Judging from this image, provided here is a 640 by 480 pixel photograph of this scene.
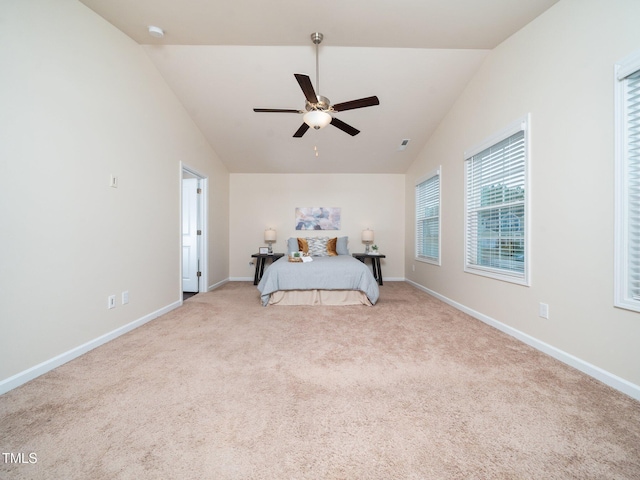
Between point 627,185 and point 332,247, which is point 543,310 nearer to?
point 627,185

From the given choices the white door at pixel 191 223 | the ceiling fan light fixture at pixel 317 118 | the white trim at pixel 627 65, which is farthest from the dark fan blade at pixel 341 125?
the white door at pixel 191 223

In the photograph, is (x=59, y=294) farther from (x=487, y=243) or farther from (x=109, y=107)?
(x=487, y=243)

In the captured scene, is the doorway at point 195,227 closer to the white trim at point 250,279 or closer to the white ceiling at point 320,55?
the white ceiling at point 320,55

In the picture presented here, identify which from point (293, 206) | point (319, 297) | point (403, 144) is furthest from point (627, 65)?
point (293, 206)

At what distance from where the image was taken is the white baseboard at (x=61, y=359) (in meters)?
1.62

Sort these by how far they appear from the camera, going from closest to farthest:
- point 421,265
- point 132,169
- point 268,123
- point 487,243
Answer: point 132,169 < point 487,243 < point 268,123 < point 421,265

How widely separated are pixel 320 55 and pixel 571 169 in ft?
8.61

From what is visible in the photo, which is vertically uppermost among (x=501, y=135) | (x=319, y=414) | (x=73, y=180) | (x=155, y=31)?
(x=155, y=31)

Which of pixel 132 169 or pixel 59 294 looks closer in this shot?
pixel 59 294

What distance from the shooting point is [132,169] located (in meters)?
2.70

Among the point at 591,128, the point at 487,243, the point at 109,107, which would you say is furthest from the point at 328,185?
the point at 591,128

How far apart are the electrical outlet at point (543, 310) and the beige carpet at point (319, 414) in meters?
0.31

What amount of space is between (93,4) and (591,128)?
156 inches

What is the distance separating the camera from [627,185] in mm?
1617
